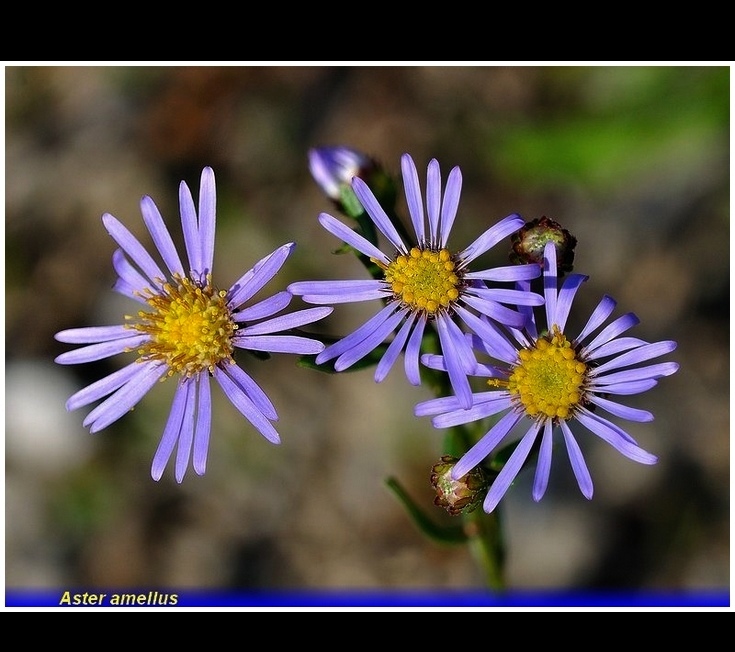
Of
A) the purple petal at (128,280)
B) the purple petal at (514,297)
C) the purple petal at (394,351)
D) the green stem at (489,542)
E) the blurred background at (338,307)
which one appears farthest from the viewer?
the blurred background at (338,307)

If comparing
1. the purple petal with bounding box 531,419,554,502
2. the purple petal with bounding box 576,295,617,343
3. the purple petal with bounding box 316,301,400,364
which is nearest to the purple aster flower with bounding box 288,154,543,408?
the purple petal with bounding box 316,301,400,364

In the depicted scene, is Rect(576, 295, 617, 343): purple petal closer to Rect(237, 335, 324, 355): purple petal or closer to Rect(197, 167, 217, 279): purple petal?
Rect(237, 335, 324, 355): purple petal

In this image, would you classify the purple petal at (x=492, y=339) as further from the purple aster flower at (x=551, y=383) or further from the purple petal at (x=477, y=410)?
the purple petal at (x=477, y=410)

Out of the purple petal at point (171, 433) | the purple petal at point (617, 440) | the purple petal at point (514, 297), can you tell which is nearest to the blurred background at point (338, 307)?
the purple petal at point (617, 440)

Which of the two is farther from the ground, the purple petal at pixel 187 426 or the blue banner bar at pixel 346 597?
the purple petal at pixel 187 426

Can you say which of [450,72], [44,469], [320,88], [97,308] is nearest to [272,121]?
[320,88]

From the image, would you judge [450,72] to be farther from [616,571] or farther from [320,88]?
[616,571]

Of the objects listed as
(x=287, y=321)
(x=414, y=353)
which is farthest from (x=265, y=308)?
(x=414, y=353)

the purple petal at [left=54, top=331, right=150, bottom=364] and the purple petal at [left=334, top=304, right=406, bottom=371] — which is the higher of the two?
the purple petal at [left=54, top=331, right=150, bottom=364]
